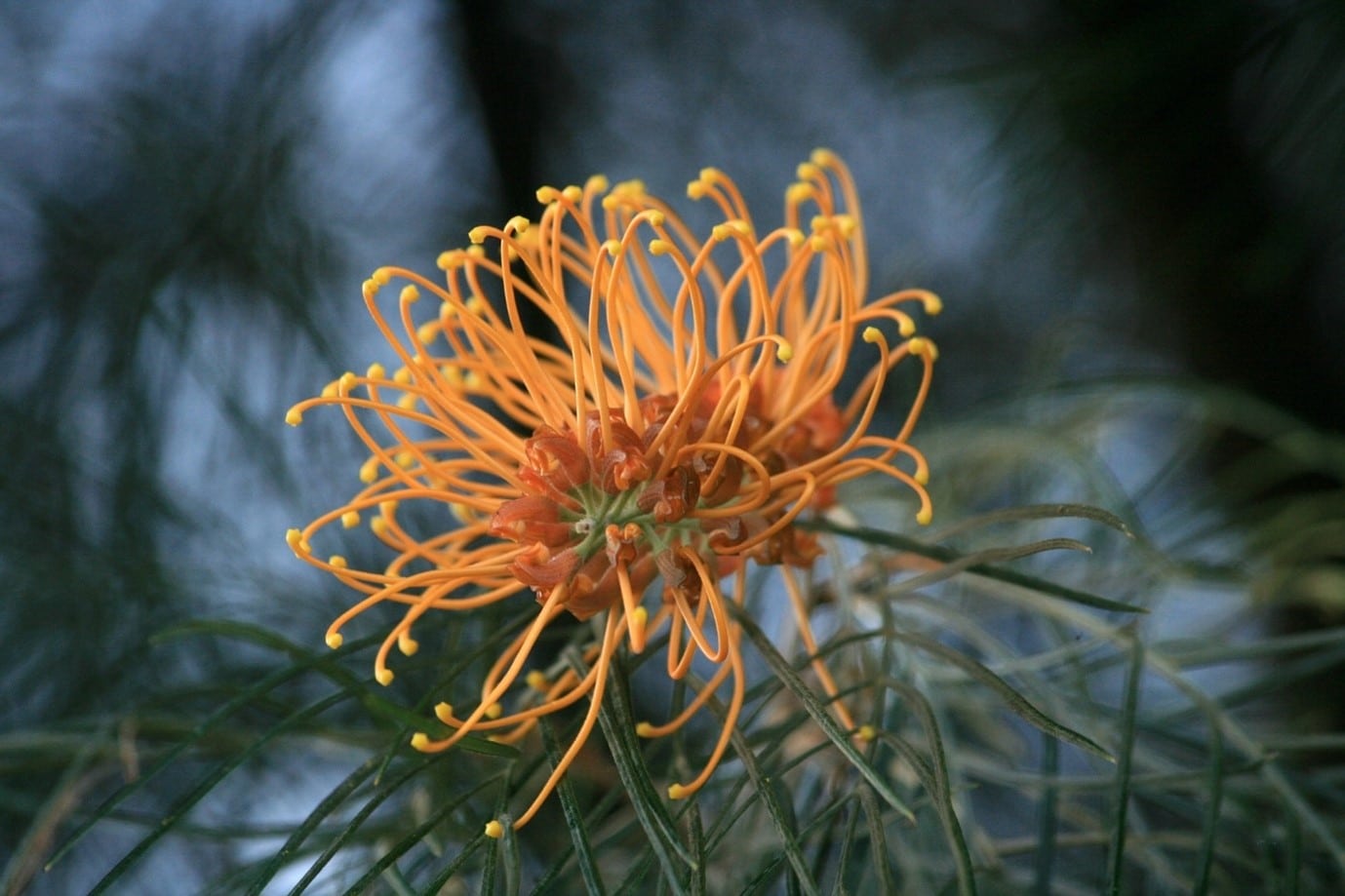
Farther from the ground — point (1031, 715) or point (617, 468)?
point (617, 468)

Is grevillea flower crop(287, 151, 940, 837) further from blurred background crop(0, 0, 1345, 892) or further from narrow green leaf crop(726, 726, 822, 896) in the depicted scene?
blurred background crop(0, 0, 1345, 892)

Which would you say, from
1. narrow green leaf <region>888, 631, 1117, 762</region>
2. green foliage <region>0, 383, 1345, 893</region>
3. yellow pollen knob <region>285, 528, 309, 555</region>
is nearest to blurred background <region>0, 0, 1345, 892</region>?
green foliage <region>0, 383, 1345, 893</region>

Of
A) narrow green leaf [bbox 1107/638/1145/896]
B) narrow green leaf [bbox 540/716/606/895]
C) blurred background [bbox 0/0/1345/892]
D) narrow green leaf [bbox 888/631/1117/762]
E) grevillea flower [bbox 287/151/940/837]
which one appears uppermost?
blurred background [bbox 0/0/1345/892]

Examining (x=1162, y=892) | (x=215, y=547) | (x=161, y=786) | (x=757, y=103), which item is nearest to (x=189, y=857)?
(x=161, y=786)

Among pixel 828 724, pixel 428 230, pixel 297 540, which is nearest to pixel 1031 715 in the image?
pixel 828 724

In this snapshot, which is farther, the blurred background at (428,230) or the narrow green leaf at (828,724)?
the blurred background at (428,230)

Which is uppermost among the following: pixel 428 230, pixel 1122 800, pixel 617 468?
pixel 428 230

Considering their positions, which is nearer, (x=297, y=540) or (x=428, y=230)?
(x=297, y=540)

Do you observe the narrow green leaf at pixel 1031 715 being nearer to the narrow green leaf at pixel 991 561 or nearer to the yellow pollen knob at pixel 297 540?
the narrow green leaf at pixel 991 561

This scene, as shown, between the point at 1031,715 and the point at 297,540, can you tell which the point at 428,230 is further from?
the point at 1031,715

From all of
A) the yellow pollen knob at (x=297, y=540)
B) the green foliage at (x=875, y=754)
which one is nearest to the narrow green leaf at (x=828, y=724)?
the green foliage at (x=875, y=754)
